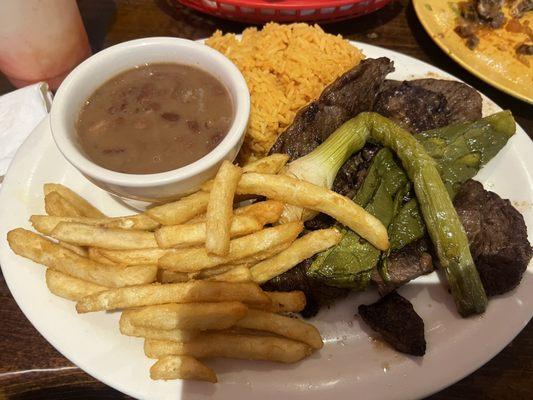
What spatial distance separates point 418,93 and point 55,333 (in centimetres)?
245

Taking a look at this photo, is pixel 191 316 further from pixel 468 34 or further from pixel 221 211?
pixel 468 34

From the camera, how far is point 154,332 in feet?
6.55

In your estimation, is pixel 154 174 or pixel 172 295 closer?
pixel 172 295

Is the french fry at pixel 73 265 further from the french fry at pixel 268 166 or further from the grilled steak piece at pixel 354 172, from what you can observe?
the grilled steak piece at pixel 354 172

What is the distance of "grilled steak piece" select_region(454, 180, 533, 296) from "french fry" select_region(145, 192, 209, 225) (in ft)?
4.52

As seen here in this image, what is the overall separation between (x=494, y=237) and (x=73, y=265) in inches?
84.5

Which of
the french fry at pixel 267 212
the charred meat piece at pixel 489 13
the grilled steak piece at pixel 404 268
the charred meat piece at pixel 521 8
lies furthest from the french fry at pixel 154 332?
the charred meat piece at pixel 521 8

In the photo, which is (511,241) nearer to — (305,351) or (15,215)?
(305,351)

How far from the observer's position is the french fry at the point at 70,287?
2.09 metres

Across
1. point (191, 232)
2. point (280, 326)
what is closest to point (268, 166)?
point (191, 232)

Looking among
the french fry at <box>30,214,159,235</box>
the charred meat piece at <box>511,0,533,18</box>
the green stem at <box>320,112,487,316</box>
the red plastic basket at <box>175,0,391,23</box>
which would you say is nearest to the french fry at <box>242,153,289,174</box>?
the green stem at <box>320,112,487,316</box>

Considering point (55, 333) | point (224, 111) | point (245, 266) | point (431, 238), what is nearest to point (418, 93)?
point (431, 238)

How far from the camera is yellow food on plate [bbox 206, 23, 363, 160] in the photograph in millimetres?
2895

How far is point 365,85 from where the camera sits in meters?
2.74
